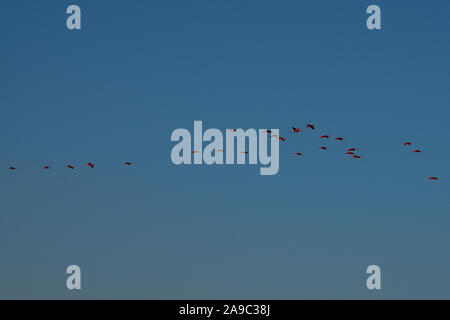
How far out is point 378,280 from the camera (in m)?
80.2

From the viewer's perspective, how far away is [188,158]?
8125cm
